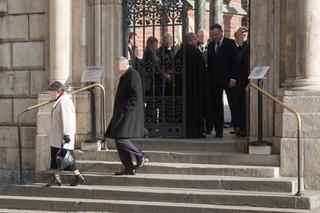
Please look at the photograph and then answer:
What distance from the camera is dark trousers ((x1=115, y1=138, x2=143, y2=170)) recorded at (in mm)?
11798

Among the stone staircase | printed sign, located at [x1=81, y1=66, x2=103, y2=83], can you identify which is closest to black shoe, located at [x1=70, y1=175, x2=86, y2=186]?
the stone staircase

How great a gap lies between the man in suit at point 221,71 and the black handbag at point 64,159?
2927 millimetres

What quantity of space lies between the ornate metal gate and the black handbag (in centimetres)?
206

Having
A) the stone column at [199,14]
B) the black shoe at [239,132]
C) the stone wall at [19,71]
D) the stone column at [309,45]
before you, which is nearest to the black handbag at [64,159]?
the stone wall at [19,71]

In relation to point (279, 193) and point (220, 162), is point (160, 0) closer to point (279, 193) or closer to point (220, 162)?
point (220, 162)

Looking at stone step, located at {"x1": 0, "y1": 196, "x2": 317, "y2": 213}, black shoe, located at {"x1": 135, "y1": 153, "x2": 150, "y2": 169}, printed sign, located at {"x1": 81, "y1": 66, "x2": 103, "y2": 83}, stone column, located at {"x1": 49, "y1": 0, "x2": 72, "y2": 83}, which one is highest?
stone column, located at {"x1": 49, "y1": 0, "x2": 72, "y2": 83}

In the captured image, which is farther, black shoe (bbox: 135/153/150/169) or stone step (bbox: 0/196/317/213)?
black shoe (bbox: 135/153/150/169)

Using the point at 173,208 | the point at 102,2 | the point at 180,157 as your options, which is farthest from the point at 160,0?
the point at 173,208

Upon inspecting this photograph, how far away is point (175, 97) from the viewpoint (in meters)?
13.6

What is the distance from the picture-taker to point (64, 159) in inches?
472

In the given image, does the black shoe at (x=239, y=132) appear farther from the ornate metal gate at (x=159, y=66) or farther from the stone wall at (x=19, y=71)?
the stone wall at (x=19, y=71)

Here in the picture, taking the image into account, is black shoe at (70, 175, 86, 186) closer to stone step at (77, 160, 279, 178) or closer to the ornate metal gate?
stone step at (77, 160, 279, 178)

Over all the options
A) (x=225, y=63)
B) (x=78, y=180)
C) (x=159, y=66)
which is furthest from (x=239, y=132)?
(x=78, y=180)

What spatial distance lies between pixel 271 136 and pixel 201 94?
201 cm
